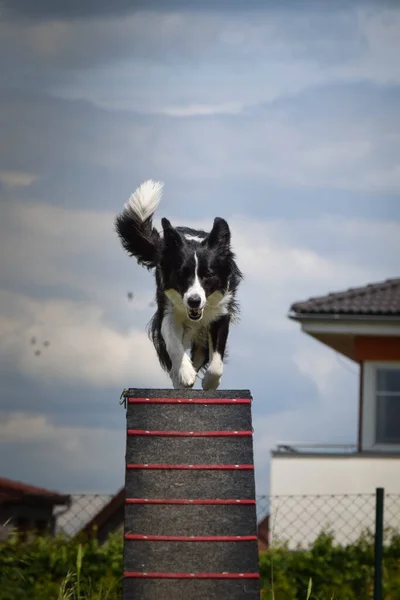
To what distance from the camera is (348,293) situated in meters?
16.5

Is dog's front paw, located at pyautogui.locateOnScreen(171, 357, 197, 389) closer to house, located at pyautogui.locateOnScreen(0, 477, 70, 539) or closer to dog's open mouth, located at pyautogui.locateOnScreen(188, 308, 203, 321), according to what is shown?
dog's open mouth, located at pyautogui.locateOnScreen(188, 308, 203, 321)

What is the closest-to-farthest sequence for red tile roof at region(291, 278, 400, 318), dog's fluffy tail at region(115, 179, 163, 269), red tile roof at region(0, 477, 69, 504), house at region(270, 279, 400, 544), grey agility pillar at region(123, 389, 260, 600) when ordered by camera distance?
1. grey agility pillar at region(123, 389, 260, 600)
2. dog's fluffy tail at region(115, 179, 163, 269)
3. red tile roof at region(0, 477, 69, 504)
4. house at region(270, 279, 400, 544)
5. red tile roof at region(291, 278, 400, 318)

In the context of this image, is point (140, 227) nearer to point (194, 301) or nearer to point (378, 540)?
point (194, 301)

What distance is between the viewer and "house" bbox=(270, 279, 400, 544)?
566 inches

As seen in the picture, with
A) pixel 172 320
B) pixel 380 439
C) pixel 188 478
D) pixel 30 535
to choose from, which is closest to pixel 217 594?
pixel 188 478

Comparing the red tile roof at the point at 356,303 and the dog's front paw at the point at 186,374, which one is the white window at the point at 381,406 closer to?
the red tile roof at the point at 356,303

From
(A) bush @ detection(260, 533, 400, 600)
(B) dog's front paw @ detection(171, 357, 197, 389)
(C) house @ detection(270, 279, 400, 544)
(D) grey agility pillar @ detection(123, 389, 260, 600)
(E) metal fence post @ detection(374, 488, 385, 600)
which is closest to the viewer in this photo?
(D) grey agility pillar @ detection(123, 389, 260, 600)

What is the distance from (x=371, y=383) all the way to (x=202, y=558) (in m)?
10.9

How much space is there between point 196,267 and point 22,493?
25.4 feet

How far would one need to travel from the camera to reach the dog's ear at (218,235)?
6023 millimetres

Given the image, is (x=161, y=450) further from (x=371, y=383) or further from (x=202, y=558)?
(x=371, y=383)

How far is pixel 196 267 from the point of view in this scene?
592cm

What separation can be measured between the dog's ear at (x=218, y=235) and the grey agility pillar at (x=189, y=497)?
0.76m

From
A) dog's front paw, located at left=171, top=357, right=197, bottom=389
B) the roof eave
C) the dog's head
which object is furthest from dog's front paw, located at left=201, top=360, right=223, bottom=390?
the roof eave
